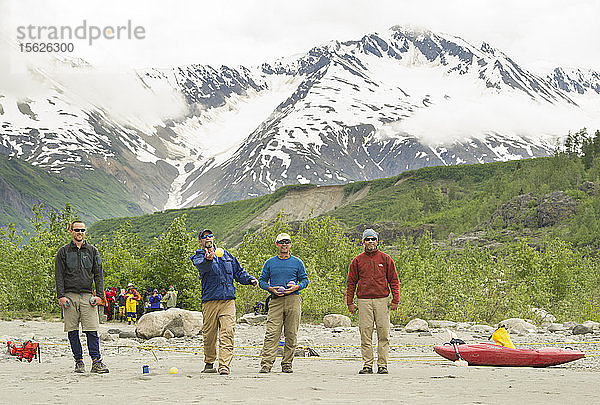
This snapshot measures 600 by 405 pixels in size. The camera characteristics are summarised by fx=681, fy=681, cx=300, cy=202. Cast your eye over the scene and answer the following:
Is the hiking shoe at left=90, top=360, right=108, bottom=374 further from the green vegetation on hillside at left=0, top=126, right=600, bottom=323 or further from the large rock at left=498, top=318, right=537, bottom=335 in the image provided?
the green vegetation on hillside at left=0, top=126, right=600, bottom=323

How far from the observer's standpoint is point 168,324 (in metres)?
21.5

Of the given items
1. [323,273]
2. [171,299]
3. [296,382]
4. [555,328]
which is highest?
[323,273]

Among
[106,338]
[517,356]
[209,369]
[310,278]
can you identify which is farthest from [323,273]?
[209,369]

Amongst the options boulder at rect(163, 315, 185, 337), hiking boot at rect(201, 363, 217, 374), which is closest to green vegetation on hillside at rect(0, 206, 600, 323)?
boulder at rect(163, 315, 185, 337)

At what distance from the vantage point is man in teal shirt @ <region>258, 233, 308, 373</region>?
12.6m

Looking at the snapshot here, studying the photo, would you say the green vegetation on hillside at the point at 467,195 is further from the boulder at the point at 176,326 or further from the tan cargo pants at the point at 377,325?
the tan cargo pants at the point at 377,325

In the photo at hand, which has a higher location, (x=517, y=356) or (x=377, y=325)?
(x=377, y=325)

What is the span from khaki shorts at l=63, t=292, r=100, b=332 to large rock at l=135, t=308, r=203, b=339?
9201 mm

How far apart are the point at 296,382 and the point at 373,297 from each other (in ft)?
8.43

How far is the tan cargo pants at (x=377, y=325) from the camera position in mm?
12648

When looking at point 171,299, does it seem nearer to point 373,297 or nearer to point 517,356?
point 373,297

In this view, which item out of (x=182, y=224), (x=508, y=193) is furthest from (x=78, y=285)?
(x=508, y=193)

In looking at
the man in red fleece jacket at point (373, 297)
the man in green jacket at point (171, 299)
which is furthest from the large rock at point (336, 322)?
the man in red fleece jacket at point (373, 297)

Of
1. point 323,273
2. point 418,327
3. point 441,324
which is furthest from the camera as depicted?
point 323,273
